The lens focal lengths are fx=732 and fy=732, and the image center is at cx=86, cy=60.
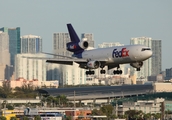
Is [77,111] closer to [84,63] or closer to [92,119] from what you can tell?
[92,119]

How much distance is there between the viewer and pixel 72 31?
11075 cm

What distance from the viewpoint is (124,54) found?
3701 inches

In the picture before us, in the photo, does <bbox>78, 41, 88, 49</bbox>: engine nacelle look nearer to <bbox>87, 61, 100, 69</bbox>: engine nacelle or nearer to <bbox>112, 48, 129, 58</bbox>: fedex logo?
<bbox>87, 61, 100, 69</bbox>: engine nacelle

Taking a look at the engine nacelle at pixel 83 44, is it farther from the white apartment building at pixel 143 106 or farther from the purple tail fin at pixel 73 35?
the white apartment building at pixel 143 106

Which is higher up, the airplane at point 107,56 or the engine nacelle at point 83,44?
the engine nacelle at point 83,44

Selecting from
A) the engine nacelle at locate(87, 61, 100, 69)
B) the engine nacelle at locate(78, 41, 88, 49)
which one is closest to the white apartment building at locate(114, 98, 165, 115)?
the engine nacelle at locate(78, 41, 88, 49)

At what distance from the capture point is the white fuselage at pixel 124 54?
92.9 metres

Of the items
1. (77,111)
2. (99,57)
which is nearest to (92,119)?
(77,111)

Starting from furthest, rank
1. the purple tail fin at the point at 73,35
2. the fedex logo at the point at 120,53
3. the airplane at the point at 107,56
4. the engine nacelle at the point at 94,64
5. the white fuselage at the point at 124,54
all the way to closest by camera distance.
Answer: the purple tail fin at the point at 73,35 < the engine nacelle at the point at 94,64 < the fedex logo at the point at 120,53 < the airplane at the point at 107,56 < the white fuselage at the point at 124,54

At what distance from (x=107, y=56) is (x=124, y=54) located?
3768 millimetres

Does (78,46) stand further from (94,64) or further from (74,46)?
(94,64)

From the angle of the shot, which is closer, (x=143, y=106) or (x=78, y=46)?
(x=78, y=46)

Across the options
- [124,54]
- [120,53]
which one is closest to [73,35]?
[120,53]

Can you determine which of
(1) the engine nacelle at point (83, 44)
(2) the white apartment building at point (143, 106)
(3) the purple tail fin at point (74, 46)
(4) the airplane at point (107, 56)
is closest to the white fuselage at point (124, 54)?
(4) the airplane at point (107, 56)
